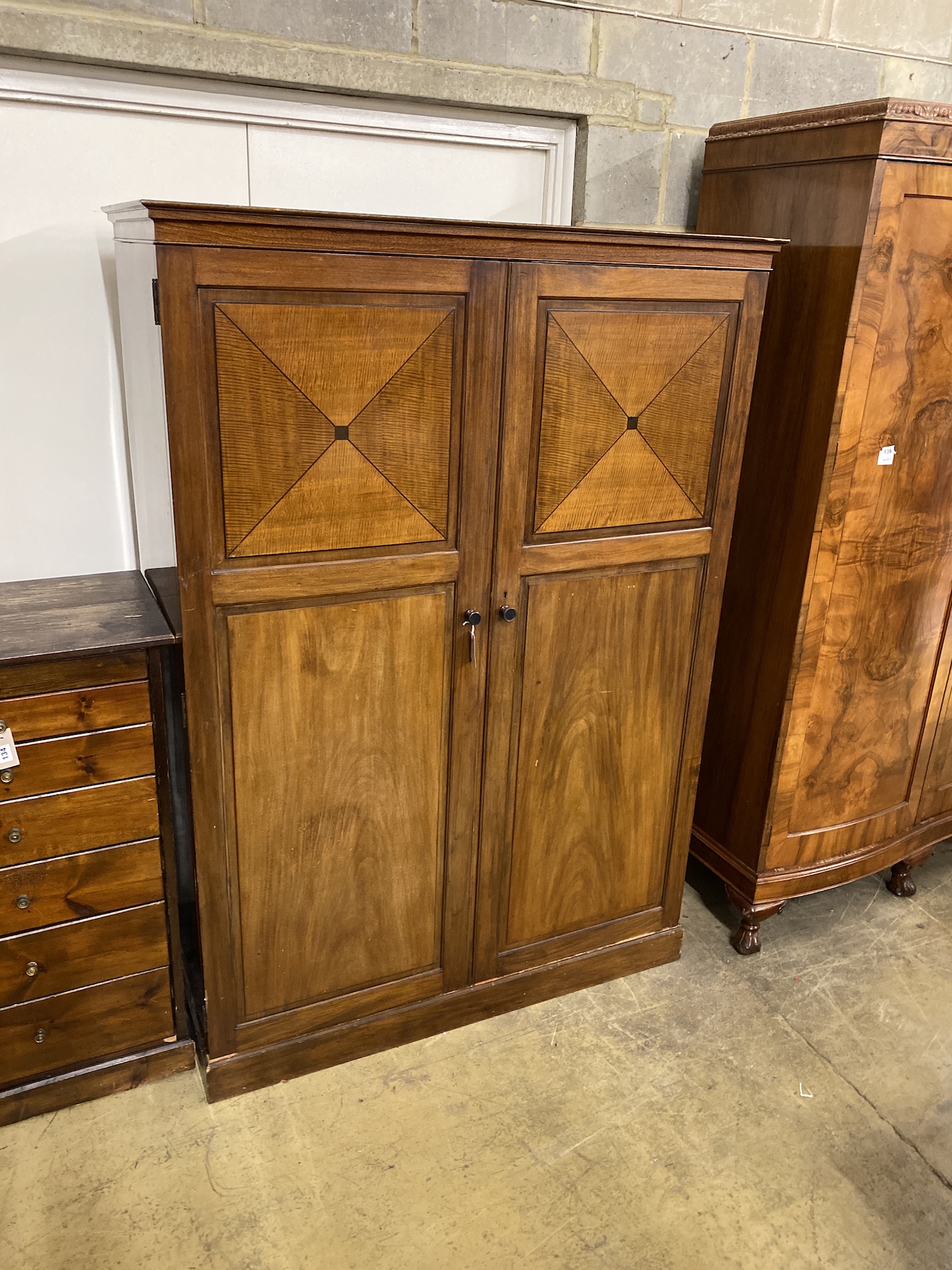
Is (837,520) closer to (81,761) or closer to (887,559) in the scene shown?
(887,559)

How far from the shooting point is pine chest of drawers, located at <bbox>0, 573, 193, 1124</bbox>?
1.62m

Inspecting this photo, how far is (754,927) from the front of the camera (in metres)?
2.36

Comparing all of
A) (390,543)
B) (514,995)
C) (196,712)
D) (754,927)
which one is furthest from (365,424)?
(754,927)

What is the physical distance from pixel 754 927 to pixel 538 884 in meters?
0.64

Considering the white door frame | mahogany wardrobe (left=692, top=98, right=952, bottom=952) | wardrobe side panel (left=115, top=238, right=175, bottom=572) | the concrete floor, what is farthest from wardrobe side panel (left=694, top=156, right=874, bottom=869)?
wardrobe side panel (left=115, top=238, right=175, bottom=572)

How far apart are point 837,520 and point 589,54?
1161 millimetres

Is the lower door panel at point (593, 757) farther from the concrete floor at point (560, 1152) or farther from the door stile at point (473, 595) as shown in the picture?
the concrete floor at point (560, 1152)

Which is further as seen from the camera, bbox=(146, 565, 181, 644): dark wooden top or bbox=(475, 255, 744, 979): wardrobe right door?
bbox=(475, 255, 744, 979): wardrobe right door

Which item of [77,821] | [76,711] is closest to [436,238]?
[76,711]

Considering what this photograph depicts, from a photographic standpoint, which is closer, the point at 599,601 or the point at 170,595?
the point at 170,595

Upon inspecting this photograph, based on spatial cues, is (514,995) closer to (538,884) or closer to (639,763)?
(538,884)

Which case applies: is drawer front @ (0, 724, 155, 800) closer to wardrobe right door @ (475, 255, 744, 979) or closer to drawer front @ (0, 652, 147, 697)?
drawer front @ (0, 652, 147, 697)

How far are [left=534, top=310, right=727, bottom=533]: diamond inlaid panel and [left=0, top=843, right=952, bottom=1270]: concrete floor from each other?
3.76 ft

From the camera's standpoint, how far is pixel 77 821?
5.55 feet
